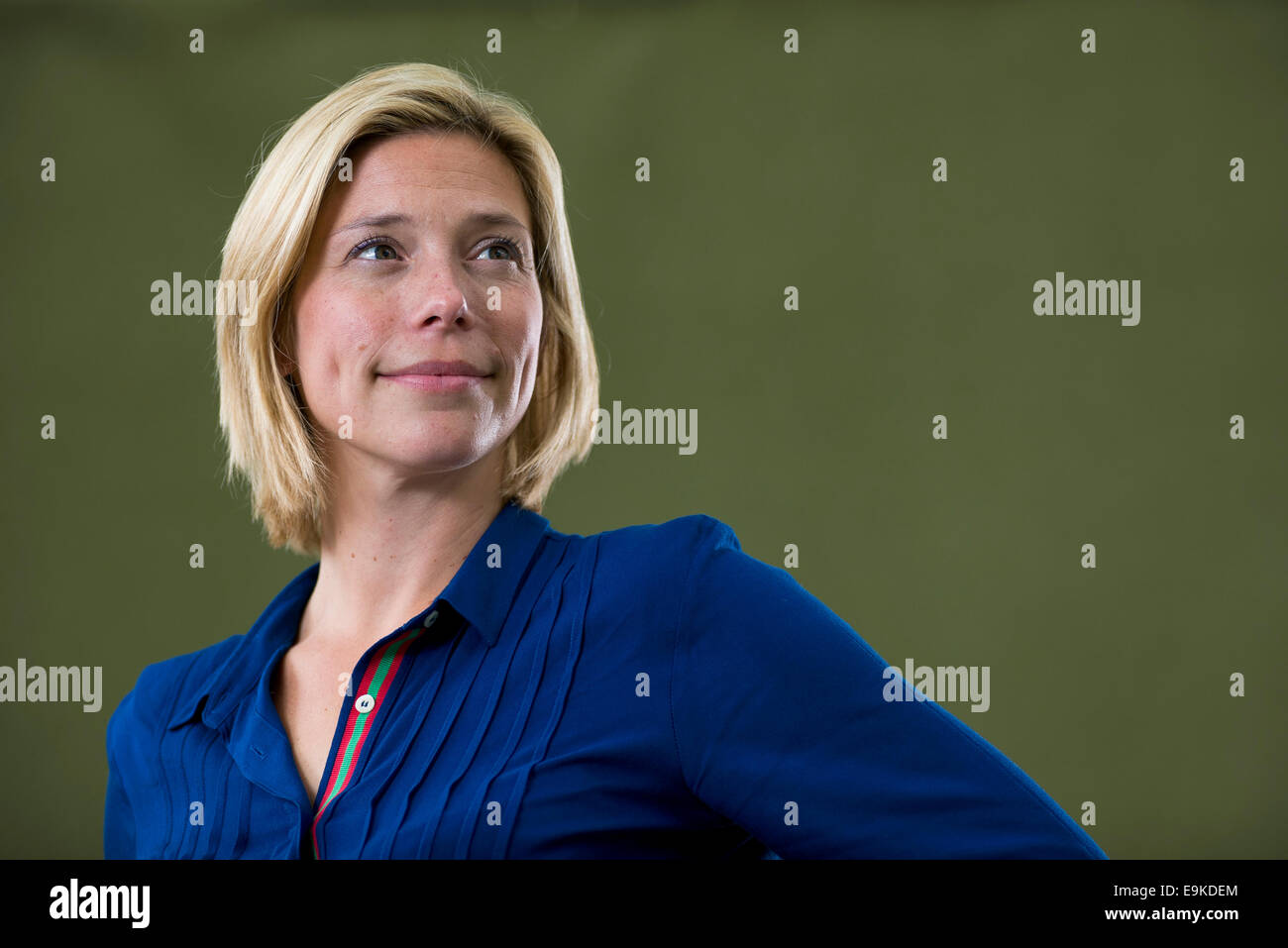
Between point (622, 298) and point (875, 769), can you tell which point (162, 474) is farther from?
point (875, 769)

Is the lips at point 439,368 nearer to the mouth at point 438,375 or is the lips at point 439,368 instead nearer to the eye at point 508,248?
the mouth at point 438,375

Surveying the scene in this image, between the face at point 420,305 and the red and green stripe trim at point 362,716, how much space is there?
7.1 inches

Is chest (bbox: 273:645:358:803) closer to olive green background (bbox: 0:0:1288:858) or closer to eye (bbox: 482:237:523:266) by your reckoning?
eye (bbox: 482:237:523:266)

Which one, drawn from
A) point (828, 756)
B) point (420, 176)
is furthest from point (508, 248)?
point (828, 756)

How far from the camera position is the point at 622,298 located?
8.18 ft

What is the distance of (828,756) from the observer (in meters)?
1.00

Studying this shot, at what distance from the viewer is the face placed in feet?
3.67

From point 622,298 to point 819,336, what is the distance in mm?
439

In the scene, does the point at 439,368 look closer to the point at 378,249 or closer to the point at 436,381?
the point at 436,381

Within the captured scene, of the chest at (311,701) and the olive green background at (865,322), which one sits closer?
the chest at (311,701)

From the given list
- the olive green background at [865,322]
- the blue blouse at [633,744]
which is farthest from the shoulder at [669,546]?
the olive green background at [865,322]

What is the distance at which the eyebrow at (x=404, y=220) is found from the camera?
1131 millimetres

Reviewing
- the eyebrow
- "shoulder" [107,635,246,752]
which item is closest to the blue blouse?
"shoulder" [107,635,246,752]

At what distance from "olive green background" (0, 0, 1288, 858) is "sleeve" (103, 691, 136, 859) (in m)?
1.10
